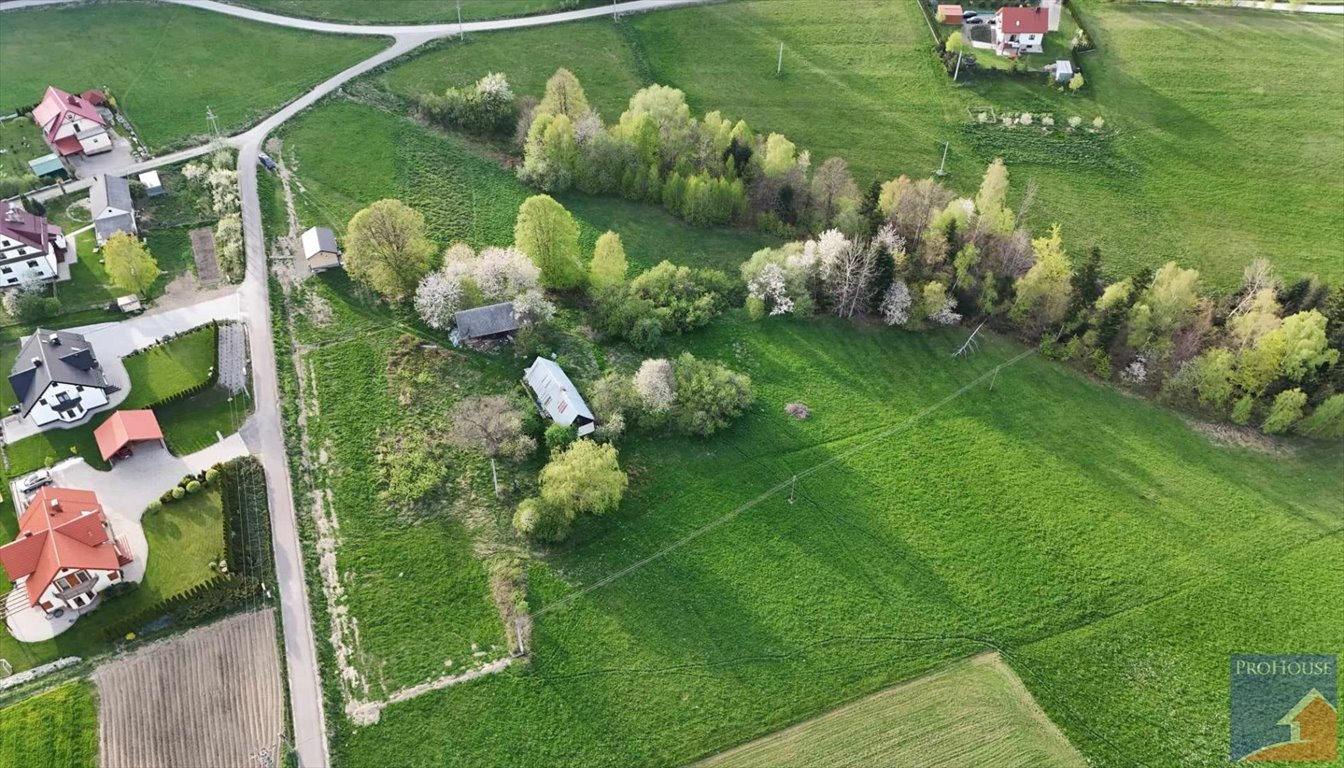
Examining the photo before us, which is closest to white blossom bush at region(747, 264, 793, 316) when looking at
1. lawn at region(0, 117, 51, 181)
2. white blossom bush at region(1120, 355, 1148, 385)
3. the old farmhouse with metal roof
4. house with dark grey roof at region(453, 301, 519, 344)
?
the old farmhouse with metal roof

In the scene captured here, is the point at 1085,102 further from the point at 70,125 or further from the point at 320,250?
the point at 70,125

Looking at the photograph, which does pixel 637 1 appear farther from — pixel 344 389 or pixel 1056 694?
pixel 1056 694

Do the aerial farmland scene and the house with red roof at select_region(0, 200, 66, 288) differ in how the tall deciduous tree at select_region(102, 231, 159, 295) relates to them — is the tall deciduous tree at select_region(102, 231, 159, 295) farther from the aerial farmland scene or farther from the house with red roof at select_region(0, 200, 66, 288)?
the house with red roof at select_region(0, 200, 66, 288)

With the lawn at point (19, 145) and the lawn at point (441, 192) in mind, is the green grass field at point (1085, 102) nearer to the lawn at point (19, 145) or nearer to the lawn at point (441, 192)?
the lawn at point (441, 192)

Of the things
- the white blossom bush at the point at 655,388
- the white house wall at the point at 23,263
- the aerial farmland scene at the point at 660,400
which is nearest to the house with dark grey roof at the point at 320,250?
the aerial farmland scene at the point at 660,400

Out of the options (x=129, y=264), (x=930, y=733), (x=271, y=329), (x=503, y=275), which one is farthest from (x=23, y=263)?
(x=930, y=733)

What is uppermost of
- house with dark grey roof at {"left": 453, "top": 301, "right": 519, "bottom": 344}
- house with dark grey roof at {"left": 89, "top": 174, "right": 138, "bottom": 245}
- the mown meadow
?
house with dark grey roof at {"left": 89, "top": 174, "right": 138, "bottom": 245}
